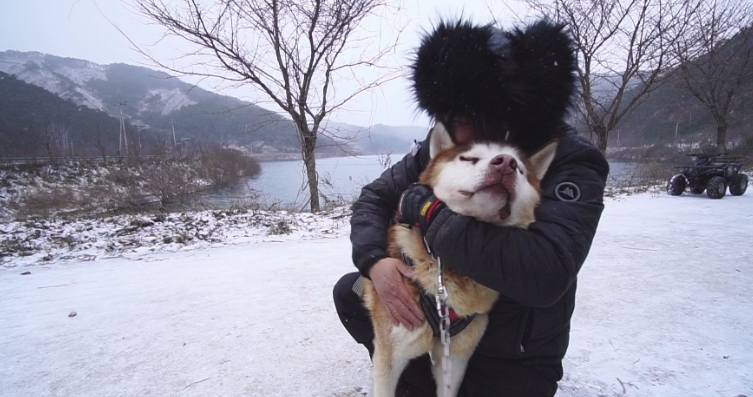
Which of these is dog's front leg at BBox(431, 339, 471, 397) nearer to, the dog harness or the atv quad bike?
the dog harness

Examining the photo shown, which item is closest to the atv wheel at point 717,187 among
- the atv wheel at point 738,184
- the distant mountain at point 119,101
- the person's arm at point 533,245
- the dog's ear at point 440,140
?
the atv wheel at point 738,184

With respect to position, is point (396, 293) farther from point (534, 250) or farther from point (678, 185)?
point (678, 185)

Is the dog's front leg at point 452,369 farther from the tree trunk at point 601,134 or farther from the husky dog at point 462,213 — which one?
the tree trunk at point 601,134

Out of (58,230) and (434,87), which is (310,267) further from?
(58,230)

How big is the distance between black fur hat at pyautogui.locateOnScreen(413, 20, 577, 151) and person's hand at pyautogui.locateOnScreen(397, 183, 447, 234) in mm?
430

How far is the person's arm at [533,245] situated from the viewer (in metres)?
1.01

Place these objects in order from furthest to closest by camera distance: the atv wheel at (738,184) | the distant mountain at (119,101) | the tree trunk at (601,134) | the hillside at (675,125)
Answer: the distant mountain at (119,101) < the hillside at (675,125) < the tree trunk at (601,134) < the atv wheel at (738,184)

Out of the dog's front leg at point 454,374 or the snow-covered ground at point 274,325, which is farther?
the snow-covered ground at point 274,325

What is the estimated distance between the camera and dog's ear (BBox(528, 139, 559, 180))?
128cm

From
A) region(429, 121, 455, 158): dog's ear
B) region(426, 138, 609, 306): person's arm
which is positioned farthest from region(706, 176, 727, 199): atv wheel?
region(429, 121, 455, 158): dog's ear

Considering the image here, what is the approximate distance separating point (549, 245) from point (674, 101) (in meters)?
29.7

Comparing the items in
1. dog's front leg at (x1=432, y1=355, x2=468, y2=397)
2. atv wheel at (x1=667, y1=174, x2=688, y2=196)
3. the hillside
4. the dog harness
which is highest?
the hillside

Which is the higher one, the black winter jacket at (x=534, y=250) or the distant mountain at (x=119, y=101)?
the distant mountain at (x=119, y=101)

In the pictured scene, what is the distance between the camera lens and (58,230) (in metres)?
4.99
